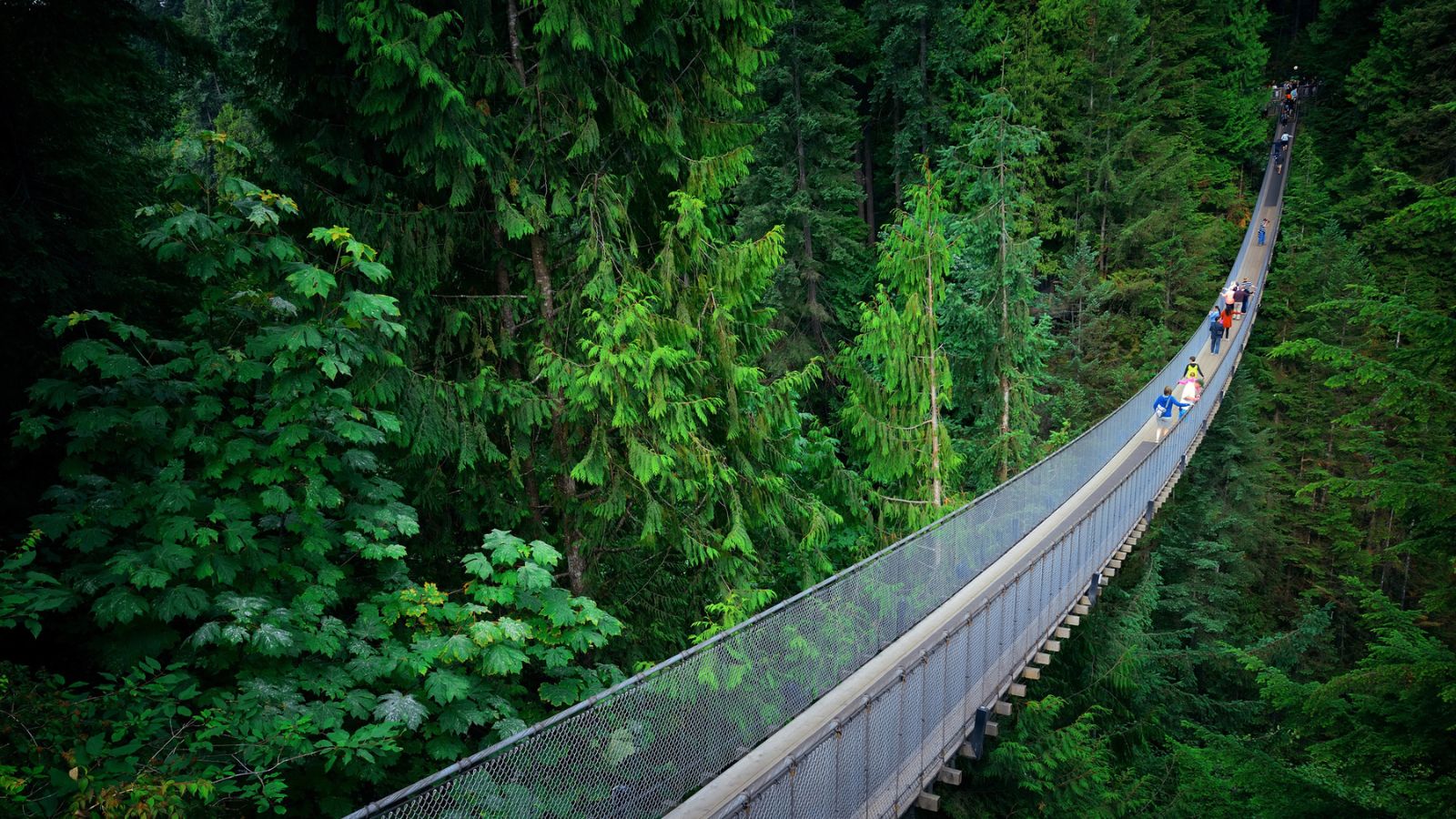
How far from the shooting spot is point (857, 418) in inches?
460

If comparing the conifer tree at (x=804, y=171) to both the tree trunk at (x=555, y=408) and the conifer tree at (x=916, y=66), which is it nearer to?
the conifer tree at (x=916, y=66)

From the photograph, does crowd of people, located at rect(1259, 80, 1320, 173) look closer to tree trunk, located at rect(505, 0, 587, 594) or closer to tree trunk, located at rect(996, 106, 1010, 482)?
tree trunk, located at rect(996, 106, 1010, 482)

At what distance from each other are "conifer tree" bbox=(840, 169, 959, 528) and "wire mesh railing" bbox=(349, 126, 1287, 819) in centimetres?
175

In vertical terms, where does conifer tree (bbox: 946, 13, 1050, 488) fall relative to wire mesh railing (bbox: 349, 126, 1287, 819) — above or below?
above

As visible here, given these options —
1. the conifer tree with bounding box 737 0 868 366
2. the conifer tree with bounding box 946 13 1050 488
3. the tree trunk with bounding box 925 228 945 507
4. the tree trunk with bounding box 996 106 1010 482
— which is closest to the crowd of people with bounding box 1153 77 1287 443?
the conifer tree with bounding box 946 13 1050 488

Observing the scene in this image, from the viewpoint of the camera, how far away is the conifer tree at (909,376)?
464 inches

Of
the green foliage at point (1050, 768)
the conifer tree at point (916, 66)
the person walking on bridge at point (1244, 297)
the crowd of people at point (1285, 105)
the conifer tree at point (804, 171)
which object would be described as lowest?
the green foliage at point (1050, 768)

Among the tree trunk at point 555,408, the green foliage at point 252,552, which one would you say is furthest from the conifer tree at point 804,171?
the green foliage at point 252,552

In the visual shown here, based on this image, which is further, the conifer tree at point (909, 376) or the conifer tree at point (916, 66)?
the conifer tree at point (916, 66)

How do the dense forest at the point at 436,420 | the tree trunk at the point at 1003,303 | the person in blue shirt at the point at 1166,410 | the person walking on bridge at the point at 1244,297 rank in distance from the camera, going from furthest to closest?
the person walking on bridge at the point at 1244,297 → the person in blue shirt at the point at 1166,410 → the tree trunk at the point at 1003,303 → the dense forest at the point at 436,420

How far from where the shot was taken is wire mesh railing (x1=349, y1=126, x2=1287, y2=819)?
13.6ft

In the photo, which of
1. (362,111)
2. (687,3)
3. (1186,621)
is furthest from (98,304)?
(1186,621)

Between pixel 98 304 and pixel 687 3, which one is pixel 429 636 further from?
pixel 687 3

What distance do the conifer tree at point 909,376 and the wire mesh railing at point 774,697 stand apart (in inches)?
69.0
